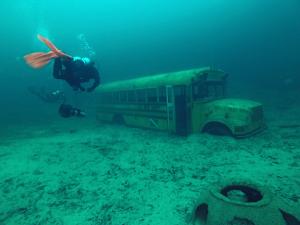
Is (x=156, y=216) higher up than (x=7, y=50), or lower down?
lower down

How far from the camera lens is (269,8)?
33625 mm

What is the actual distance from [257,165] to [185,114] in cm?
339

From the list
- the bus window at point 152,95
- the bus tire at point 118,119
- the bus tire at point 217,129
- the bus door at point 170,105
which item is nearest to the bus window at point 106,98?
the bus tire at point 118,119

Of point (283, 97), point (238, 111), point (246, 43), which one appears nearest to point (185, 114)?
point (238, 111)

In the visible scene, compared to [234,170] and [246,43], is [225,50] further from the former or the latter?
[234,170]

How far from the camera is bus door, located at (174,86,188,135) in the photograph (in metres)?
8.58

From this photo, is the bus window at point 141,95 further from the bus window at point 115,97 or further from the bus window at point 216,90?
the bus window at point 216,90

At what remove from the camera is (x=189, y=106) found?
318 inches

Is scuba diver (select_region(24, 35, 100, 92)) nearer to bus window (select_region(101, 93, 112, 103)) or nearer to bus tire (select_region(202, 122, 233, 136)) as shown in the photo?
bus tire (select_region(202, 122, 233, 136))

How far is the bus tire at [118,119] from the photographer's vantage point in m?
12.0

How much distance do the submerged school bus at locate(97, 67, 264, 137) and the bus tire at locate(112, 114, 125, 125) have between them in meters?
0.72

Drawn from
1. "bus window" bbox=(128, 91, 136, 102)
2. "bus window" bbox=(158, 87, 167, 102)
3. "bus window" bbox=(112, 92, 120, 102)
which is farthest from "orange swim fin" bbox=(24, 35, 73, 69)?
"bus window" bbox=(112, 92, 120, 102)

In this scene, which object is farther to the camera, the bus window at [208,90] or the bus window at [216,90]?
the bus window at [216,90]

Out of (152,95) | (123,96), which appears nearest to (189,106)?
(152,95)
